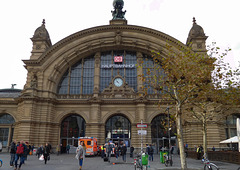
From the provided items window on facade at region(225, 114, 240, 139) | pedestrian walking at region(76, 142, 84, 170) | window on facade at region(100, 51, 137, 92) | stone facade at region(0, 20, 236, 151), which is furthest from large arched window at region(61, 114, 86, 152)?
window on facade at region(225, 114, 240, 139)

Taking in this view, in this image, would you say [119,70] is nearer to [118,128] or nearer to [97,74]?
[97,74]

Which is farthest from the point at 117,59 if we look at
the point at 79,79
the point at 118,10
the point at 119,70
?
the point at 118,10

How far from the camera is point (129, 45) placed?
4078cm

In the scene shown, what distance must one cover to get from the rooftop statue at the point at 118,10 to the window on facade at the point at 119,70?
1022 centimetres

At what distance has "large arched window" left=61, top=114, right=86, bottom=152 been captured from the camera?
122ft

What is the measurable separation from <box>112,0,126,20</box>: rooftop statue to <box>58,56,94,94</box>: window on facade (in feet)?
41.0

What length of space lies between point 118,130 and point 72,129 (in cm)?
836

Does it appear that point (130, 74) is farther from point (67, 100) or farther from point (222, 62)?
point (222, 62)

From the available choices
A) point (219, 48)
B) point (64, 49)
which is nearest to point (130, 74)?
→ point (64, 49)

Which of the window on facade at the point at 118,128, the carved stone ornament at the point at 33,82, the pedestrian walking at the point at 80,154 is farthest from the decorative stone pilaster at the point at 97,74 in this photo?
the pedestrian walking at the point at 80,154

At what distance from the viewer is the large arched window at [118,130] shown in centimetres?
3641

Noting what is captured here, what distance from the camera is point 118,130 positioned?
37125 mm

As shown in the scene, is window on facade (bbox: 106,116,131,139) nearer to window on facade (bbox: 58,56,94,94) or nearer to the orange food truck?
the orange food truck

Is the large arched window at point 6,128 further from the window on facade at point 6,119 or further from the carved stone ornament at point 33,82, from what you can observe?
the carved stone ornament at point 33,82
